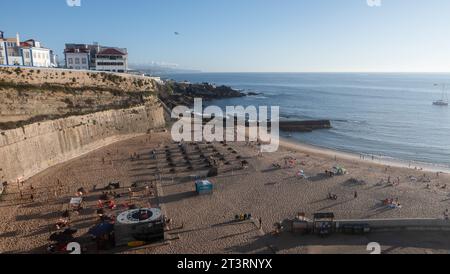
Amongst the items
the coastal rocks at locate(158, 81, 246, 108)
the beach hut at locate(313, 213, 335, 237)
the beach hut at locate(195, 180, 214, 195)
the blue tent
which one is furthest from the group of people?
the coastal rocks at locate(158, 81, 246, 108)

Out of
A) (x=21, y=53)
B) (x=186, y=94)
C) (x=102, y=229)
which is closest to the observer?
(x=102, y=229)

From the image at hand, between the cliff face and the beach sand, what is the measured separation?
1.63 metres

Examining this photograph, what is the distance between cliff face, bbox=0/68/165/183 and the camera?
24800mm

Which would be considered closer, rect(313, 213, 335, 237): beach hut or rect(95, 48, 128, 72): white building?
rect(313, 213, 335, 237): beach hut

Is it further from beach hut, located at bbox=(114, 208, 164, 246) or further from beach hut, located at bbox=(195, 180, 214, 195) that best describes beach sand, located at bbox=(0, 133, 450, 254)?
beach hut, located at bbox=(114, 208, 164, 246)

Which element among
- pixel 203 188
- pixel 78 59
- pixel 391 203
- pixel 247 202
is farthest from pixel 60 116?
pixel 78 59

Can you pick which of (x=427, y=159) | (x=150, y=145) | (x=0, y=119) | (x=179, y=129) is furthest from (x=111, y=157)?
(x=427, y=159)

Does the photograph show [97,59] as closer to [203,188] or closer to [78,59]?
[78,59]

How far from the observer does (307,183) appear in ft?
80.0

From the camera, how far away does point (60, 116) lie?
31.1 metres

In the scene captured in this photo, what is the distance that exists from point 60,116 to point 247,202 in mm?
20293
